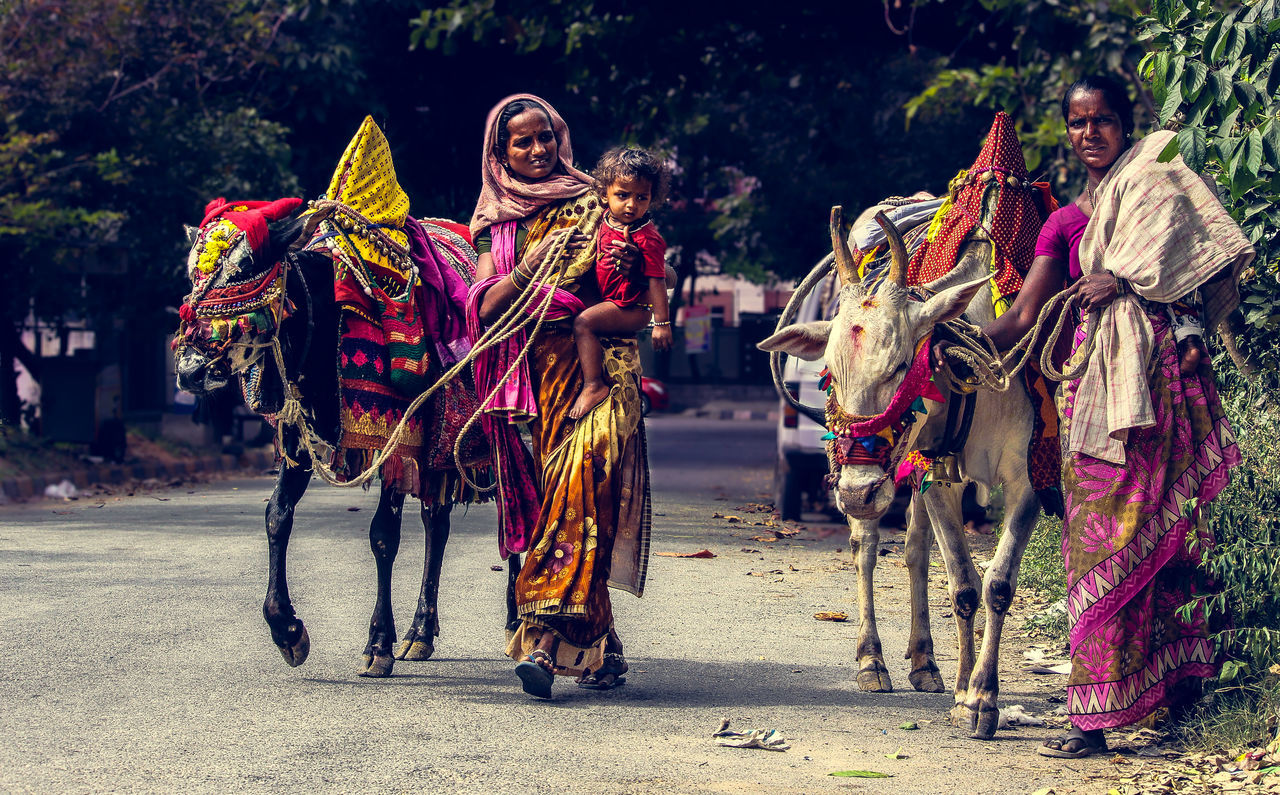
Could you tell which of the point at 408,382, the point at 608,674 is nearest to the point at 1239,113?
the point at 608,674

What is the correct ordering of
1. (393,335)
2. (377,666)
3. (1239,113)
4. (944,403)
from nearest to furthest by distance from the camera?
(1239,113), (944,403), (377,666), (393,335)

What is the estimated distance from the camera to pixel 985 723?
5.40 meters

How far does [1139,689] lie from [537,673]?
221 cm

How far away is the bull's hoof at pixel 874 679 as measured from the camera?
630 centimetres

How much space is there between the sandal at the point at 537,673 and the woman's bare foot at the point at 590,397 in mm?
959

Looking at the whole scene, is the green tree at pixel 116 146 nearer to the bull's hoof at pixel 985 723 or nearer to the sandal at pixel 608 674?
the sandal at pixel 608 674

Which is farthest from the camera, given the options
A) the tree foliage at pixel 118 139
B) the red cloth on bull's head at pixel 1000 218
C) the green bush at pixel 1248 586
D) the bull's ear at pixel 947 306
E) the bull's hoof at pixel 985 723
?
the tree foliage at pixel 118 139

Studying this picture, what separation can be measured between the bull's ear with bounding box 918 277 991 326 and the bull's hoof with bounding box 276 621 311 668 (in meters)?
2.92

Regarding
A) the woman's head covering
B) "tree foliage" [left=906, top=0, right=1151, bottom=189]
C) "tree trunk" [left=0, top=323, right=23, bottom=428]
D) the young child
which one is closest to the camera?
the young child

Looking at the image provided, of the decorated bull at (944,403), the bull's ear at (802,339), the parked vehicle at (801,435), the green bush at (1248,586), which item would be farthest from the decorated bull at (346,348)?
the parked vehicle at (801,435)

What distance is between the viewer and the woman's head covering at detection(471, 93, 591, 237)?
20.4 feet

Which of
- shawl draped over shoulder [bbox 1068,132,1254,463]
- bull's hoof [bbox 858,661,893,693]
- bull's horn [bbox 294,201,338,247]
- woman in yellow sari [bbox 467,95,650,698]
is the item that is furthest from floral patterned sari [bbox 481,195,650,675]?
shawl draped over shoulder [bbox 1068,132,1254,463]

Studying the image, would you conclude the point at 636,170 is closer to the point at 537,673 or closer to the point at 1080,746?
the point at 537,673

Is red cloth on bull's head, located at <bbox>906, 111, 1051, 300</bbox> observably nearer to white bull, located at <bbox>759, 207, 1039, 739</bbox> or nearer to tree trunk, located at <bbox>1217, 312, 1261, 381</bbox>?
white bull, located at <bbox>759, 207, 1039, 739</bbox>
